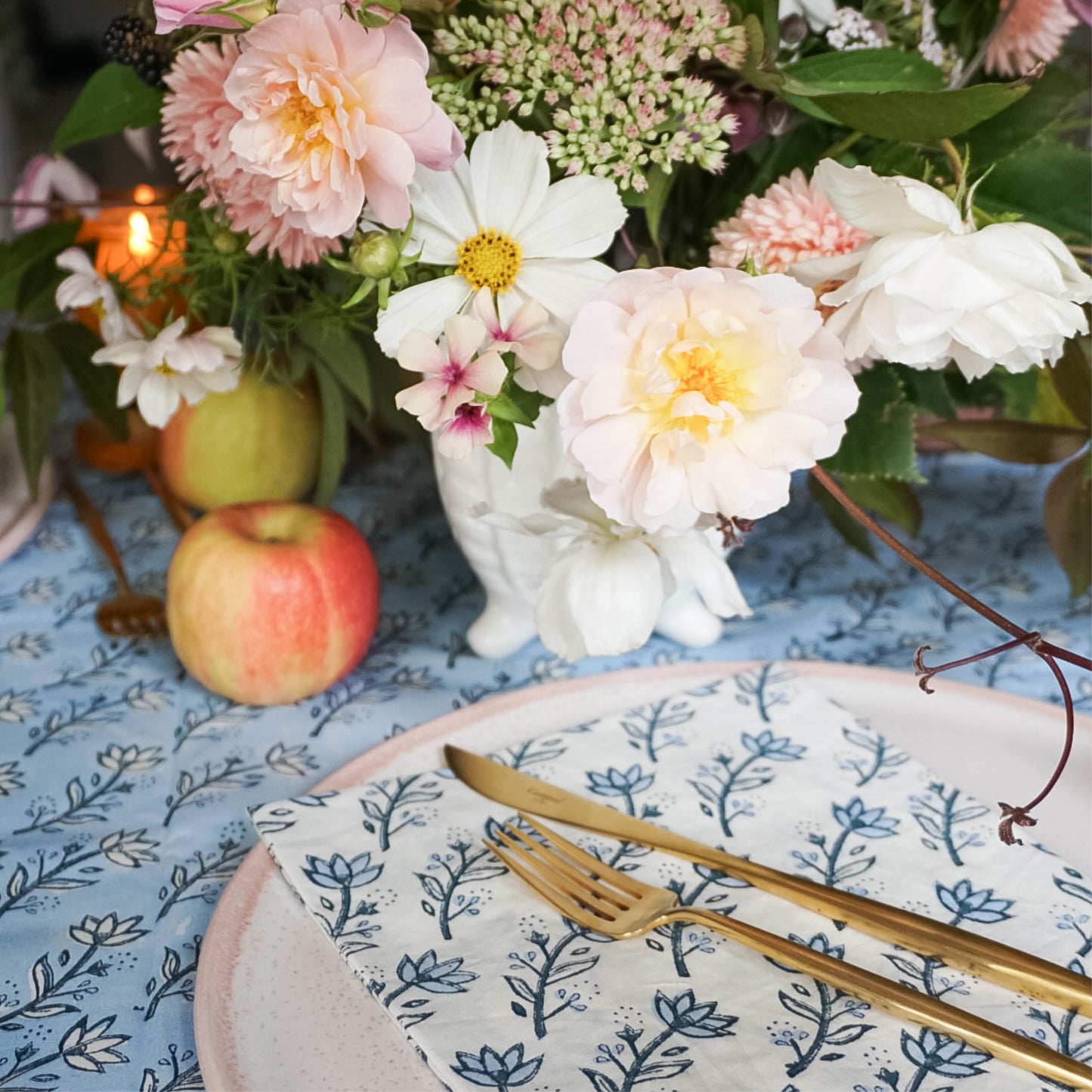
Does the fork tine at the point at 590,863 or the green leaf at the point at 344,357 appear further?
the green leaf at the point at 344,357

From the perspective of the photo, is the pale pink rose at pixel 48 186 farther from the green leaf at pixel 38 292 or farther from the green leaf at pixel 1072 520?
the green leaf at pixel 1072 520

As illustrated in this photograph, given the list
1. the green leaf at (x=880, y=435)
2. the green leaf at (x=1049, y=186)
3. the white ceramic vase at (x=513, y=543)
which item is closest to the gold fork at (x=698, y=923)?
the white ceramic vase at (x=513, y=543)

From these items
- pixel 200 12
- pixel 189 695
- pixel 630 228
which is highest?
pixel 200 12

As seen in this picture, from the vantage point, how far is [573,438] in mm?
333

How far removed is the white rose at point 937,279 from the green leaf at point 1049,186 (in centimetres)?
17

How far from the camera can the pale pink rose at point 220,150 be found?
0.40m

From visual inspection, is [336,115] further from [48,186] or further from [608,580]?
[48,186]

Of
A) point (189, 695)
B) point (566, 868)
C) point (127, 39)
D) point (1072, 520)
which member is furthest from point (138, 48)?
point (1072, 520)

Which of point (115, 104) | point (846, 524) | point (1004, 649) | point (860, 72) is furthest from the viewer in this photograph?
point (846, 524)

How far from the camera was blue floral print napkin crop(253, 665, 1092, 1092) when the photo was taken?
1.09 ft

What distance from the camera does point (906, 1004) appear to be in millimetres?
333

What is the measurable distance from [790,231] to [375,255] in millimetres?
155

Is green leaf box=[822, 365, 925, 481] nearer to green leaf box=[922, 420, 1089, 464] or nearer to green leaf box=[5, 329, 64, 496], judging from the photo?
green leaf box=[922, 420, 1089, 464]

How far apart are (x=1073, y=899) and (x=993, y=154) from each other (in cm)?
32
